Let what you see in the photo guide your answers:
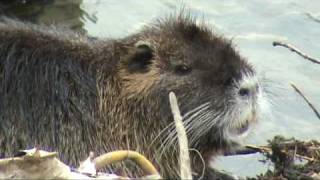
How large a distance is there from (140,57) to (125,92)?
191mm

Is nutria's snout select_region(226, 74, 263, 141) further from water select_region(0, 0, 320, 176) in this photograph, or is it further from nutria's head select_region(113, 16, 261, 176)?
water select_region(0, 0, 320, 176)

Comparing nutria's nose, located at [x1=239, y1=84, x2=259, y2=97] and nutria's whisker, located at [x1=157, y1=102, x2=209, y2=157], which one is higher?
nutria's nose, located at [x1=239, y1=84, x2=259, y2=97]

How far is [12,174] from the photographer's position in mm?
3605

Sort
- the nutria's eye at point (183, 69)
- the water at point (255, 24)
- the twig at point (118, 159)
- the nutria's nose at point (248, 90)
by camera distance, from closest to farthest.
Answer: the twig at point (118, 159)
the nutria's nose at point (248, 90)
the nutria's eye at point (183, 69)
the water at point (255, 24)

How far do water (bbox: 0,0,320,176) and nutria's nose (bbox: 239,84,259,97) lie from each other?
184cm

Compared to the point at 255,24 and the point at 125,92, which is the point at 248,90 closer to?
the point at 125,92

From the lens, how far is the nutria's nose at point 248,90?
4.73m

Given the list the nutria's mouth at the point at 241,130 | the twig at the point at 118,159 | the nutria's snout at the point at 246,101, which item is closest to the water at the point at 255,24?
the nutria's mouth at the point at 241,130

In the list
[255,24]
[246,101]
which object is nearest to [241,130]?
[246,101]

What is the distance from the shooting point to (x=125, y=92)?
4.98 meters

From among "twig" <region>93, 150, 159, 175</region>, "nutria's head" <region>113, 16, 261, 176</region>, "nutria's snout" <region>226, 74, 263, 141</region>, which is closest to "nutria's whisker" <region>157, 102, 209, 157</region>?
"nutria's head" <region>113, 16, 261, 176</region>

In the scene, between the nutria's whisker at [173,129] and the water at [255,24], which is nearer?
the nutria's whisker at [173,129]

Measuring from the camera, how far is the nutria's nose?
4730 millimetres

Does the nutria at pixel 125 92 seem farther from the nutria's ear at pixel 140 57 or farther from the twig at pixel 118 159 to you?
the twig at pixel 118 159
